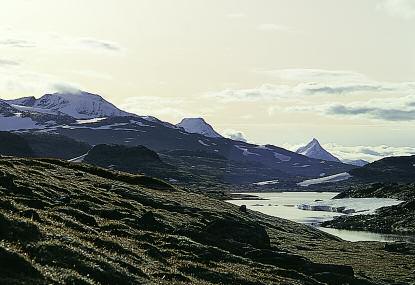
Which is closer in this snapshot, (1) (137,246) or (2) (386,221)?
(1) (137,246)

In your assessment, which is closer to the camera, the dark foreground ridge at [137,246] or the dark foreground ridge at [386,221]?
the dark foreground ridge at [137,246]

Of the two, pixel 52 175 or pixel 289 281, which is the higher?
pixel 52 175

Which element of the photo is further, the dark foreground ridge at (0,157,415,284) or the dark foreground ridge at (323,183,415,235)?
the dark foreground ridge at (323,183,415,235)

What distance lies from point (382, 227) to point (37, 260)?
142 meters

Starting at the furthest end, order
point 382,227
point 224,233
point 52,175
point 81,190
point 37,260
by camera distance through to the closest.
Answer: point 382,227 < point 52,175 < point 81,190 < point 224,233 < point 37,260

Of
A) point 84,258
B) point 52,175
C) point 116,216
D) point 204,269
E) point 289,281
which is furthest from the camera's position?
point 52,175

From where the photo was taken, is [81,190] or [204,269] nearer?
[204,269]

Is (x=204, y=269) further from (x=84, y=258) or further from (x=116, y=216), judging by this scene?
(x=116, y=216)

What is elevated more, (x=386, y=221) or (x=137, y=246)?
(x=137, y=246)

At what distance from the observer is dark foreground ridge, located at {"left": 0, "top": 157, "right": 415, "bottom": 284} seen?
97.7 ft

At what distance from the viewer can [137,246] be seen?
Result: 46.0 m

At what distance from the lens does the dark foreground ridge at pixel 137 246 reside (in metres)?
29.8

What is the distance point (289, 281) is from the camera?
48.6 meters

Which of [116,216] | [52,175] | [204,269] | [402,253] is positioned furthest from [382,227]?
[204,269]
